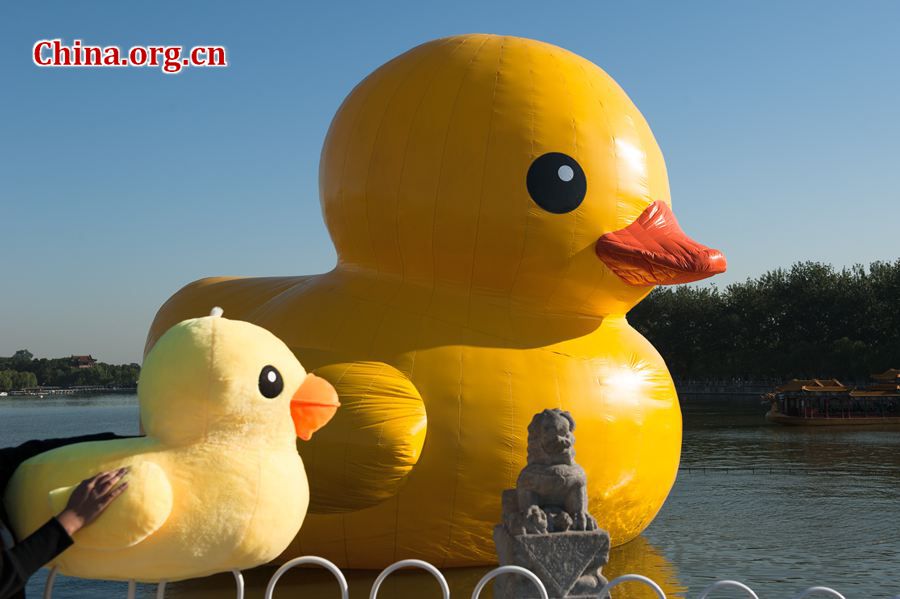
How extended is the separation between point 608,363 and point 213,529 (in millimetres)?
5932

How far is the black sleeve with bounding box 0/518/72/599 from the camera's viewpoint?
3770 millimetres

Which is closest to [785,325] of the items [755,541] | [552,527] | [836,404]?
[836,404]

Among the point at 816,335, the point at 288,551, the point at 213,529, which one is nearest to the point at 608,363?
the point at 288,551

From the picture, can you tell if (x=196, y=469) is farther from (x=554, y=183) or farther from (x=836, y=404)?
(x=836, y=404)

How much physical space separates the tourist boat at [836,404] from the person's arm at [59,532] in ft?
100

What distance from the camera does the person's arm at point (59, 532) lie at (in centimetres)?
378

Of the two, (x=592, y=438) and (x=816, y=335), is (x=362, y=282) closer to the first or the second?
(x=592, y=438)

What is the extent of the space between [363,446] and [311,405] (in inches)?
141

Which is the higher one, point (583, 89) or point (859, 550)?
point (583, 89)

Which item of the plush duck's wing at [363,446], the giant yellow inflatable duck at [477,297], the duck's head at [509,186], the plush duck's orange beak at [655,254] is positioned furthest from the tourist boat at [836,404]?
the plush duck's wing at [363,446]

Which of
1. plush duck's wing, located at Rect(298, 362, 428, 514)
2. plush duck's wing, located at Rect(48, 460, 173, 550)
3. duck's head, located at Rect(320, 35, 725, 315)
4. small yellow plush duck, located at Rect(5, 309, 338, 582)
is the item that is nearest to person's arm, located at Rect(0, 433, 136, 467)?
small yellow plush duck, located at Rect(5, 309, 338, 582)

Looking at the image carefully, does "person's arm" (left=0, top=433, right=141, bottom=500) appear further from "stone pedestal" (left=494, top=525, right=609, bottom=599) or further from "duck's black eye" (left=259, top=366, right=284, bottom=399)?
"stone pedestal" (left=494, top=525, right=609, bottom=599)

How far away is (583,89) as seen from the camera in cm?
959

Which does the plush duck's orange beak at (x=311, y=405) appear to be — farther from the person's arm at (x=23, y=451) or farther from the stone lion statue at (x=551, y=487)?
the stone lion statue at (x=551, y=487)
